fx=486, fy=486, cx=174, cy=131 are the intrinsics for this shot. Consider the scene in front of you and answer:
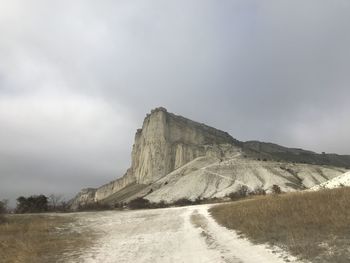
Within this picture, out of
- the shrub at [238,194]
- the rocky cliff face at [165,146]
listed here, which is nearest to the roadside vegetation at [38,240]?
the shrub at [238,194]

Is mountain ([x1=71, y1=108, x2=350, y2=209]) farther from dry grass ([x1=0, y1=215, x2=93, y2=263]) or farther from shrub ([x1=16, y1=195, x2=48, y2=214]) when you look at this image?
dry grass ([x1=0, y1=215, x2=93, y2=263])

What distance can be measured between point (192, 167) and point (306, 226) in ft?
376

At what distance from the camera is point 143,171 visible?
162 meters

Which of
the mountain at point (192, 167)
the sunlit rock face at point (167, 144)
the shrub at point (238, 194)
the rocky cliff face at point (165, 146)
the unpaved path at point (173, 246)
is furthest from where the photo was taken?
the sunlit rock face at point (167, 144)

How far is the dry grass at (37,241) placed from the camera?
16.6 metres

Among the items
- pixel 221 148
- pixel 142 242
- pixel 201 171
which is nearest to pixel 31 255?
pixel 142 242

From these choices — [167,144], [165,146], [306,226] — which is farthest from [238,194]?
[167,144]

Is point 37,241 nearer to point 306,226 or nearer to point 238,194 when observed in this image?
point 306,226

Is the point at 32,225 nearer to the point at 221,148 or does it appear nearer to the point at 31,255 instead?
the point at 31,255

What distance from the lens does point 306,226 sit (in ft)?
58.5

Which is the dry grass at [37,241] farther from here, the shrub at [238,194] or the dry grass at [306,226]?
the shrub at [238,194]

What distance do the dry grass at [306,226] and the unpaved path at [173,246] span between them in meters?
0.74

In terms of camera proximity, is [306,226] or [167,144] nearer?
[306,226]

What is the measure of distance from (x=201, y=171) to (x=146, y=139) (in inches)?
2182
